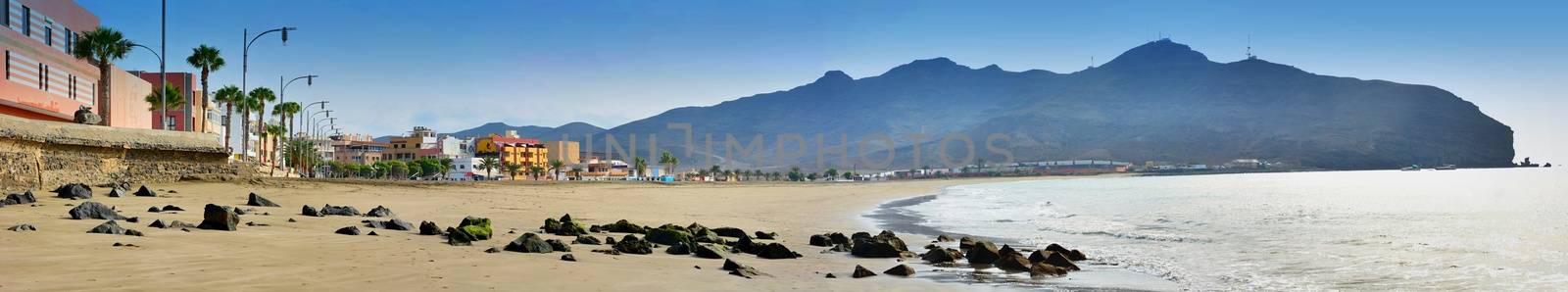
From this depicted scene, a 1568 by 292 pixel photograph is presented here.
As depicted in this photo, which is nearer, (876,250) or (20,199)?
(20,199)

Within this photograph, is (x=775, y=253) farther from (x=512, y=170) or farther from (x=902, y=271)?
(x=512, y=170)

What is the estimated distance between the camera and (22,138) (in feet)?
75.4

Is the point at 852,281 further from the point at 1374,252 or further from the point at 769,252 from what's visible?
the point at 1374,252

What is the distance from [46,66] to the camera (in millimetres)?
44344

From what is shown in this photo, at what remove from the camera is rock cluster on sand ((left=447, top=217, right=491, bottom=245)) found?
1576 centimetres

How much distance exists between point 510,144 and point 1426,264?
177 metres

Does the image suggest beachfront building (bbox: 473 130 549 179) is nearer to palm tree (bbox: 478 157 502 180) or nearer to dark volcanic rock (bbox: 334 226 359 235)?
palm tree (bbox: 478 157 502 180)

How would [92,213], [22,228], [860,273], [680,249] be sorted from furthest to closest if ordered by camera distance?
[680,249] < [92,213] < [860,273] < [22,228]

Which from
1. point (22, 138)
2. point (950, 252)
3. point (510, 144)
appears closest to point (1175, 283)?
point (950, 252)

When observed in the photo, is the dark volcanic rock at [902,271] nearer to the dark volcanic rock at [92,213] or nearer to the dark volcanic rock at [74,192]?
the dark volcanic rock at [92,213]

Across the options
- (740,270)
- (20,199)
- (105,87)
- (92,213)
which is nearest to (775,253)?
(740,270)

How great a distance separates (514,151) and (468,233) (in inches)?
6562

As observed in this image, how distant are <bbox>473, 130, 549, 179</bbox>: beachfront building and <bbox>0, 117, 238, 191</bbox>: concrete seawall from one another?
145 meters

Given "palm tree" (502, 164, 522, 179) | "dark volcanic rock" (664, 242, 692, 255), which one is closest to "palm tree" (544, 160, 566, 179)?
"palm tree" (502, 164, 522, 179)
